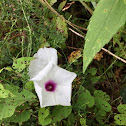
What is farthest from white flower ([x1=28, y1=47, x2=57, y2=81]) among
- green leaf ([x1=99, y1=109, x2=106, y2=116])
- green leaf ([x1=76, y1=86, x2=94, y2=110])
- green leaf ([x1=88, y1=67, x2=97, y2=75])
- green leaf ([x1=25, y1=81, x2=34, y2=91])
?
green leaf ([x1=99, y1=109, x2=106, y2=116])

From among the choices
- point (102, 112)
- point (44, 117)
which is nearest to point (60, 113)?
point (44, 117)

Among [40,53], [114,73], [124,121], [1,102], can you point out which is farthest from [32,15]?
[124,121]

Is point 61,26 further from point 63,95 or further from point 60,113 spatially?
point 60,113

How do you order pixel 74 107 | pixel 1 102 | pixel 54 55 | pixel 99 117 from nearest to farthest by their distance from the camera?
pixel 1 102 → pixel 54 55 → pixel 74 107 → pixel 99 117

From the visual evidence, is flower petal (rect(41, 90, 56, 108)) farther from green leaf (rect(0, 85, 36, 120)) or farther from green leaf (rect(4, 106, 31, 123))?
green leaf (rect(4, 106, 31, 123))

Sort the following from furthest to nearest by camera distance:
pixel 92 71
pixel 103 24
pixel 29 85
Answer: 1. pixel 92 71
2. pixel 29 85
3. pixel 103 24

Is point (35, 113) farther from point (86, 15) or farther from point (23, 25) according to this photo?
point (86, 15)

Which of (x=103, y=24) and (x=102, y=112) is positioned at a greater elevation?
(x=103, y=24)
